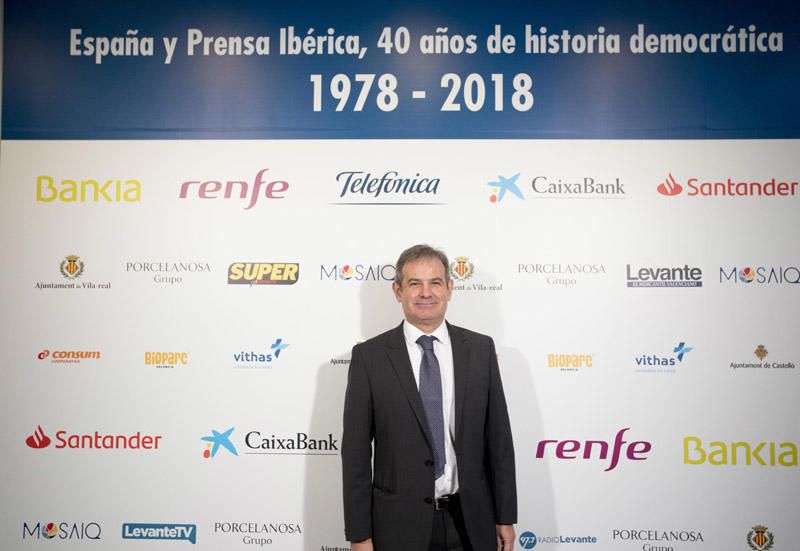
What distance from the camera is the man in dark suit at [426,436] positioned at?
2012 millimetres

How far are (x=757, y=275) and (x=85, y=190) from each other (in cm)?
330

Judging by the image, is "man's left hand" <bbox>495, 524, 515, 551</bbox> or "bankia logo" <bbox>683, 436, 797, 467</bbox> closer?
"man's left hand" <bbox>495, 524, 515, 551</bbox>

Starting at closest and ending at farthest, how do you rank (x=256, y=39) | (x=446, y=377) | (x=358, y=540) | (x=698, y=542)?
(x=358, y=540), (x=446, y=377), (x=698, y=542), (x=256, y=39)

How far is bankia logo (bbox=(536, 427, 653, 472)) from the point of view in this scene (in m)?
2.79

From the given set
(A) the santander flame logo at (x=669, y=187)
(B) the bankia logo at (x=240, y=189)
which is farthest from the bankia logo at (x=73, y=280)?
(A) the santander flame logo at (x=669, y=187)

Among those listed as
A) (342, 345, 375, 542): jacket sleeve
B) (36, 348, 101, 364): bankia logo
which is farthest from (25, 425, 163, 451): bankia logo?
(342, 345, 375, 542): jacket sleeve

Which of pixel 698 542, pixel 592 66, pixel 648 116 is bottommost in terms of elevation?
pixel 698 542

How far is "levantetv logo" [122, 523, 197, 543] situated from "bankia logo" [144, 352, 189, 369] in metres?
0.76

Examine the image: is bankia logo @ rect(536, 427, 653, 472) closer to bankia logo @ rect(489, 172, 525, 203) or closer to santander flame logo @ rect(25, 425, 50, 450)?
bankia logo @ rect(489, 172, 525, 203)

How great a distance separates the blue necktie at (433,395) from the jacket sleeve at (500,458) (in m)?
0.20

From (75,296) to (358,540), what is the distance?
1.87 meters

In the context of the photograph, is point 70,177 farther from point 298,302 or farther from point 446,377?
point 446,377

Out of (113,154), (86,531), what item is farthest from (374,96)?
(86,531)

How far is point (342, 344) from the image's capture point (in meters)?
2.85
